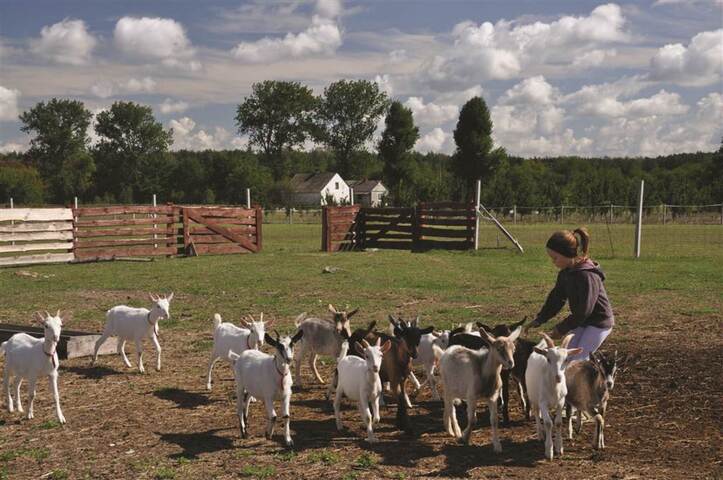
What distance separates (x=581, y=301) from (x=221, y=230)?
2222 centimetres

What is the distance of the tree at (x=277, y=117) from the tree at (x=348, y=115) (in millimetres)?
2400

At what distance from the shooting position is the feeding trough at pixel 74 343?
10.6 metres

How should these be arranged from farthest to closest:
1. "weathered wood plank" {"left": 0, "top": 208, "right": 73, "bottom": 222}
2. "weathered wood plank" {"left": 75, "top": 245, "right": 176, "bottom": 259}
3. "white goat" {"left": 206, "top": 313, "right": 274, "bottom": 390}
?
"weathered wood plank" {"left": 75, "top": 245, "right": 176, "bottom": 259}
"weathered wood plank" {"left": 0, "top": 208, "right": 73, "bottom": 222}
"white goat" {"left": 206, "top": 313, "right": 274, "bottom": 390}

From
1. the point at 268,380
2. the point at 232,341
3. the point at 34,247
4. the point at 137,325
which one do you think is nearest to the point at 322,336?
the point at 232,341

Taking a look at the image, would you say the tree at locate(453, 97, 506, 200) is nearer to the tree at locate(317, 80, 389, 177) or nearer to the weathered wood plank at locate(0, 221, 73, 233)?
the tree at locate(317, 80, 389, 177)

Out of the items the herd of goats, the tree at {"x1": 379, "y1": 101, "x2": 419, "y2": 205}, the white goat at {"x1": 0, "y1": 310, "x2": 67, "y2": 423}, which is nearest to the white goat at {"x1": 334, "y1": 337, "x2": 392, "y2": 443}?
the herd of goats

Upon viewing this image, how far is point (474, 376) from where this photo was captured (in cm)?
686

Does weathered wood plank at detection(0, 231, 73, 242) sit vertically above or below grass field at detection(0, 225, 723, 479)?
above

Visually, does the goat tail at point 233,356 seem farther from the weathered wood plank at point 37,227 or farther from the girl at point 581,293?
the weathered wood plank at point 37,227

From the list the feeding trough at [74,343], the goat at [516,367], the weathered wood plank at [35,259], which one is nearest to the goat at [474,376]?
the goat at [516,367]

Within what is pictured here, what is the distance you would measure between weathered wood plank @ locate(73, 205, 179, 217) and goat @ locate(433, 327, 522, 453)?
21417 mm

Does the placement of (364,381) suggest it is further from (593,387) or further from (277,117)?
(277,117)

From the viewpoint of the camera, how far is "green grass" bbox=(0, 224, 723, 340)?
46.3 ft

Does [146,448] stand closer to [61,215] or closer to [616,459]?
[616,459]
